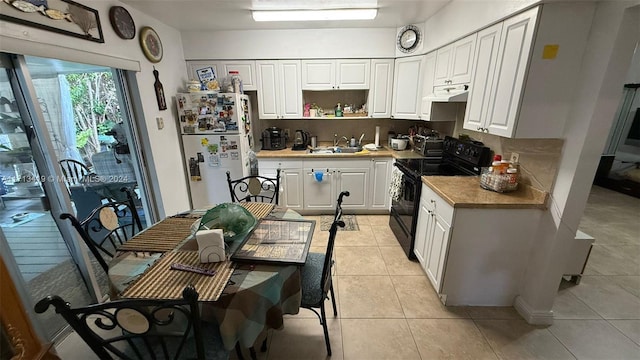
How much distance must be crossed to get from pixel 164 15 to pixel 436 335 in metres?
3.85

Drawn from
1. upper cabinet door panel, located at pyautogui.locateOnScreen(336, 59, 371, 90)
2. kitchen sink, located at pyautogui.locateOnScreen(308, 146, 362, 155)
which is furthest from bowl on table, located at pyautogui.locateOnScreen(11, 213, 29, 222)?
upper cabinet door panel, located at pyautogui.locateOnScreen(336, 59, 371, 90)

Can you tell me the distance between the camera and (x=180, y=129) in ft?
10.2

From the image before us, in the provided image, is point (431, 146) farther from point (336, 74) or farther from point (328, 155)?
point (336, 74)

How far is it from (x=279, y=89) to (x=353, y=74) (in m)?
1.01

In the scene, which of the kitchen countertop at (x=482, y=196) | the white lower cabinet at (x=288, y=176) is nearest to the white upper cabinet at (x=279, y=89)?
the white lower cabinet at (x=288, y=176)

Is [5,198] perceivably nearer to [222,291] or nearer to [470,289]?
[222,291]

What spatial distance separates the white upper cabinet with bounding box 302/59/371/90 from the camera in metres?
3.31

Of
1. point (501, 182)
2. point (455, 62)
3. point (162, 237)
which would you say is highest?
point (455, 62)

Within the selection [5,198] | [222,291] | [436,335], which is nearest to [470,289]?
[436,335]

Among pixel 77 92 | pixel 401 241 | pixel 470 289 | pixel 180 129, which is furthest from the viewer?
pixel 180 129

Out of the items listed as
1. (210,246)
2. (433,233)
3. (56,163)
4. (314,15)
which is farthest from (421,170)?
(56,163)

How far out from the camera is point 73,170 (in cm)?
245

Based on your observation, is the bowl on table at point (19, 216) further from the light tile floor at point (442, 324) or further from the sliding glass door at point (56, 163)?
the light tile floor at point (442, 324)

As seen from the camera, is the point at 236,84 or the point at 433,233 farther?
the point at 236,84
